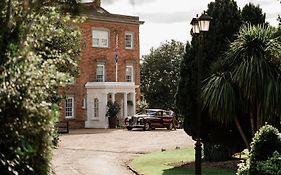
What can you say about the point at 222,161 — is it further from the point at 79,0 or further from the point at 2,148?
the point at 2,148

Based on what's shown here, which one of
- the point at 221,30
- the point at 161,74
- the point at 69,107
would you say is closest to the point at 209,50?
the point at 221,30

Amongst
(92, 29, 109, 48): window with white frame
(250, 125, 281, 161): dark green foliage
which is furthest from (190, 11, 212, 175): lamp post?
(92, 29, 109, 48): window with white frame

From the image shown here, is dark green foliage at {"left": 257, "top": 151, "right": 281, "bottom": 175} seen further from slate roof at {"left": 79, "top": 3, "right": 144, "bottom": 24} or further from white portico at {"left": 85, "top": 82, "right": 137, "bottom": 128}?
slate roof at {"left": 79, "top": 3, "right": 144, "bottom": 24}

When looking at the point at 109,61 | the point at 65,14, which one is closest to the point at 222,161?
the point at 65,14

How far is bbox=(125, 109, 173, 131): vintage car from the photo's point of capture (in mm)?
39000

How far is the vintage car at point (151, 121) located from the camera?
39.0 metres

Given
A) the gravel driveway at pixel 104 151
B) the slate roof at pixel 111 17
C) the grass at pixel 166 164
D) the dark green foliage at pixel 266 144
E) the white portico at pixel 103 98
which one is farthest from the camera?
the slate roof at pixel 111 17

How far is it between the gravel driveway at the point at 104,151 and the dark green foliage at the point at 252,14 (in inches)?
275

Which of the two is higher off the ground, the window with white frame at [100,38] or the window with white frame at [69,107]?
the window with white frame at [100,38]

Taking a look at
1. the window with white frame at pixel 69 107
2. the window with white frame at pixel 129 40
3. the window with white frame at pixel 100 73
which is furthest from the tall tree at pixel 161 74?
the window with white frame at pixel 69 107

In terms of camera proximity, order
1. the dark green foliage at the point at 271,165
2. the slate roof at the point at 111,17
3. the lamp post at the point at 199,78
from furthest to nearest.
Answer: the slate roof at the point at 111,17 → the lamp post at the point at 199,78 → the dark green foliage at the point at 271,165

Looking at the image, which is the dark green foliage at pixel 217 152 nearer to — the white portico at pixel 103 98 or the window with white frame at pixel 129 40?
the white portico at pixel 103 98

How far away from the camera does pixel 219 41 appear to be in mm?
19578

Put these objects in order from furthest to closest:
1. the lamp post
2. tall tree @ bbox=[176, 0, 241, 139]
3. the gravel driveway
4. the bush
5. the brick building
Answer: the brick building → tall tree @ bbox=[176, 0, 241, 139] → the gravel driveway → the lamp post → the bush
